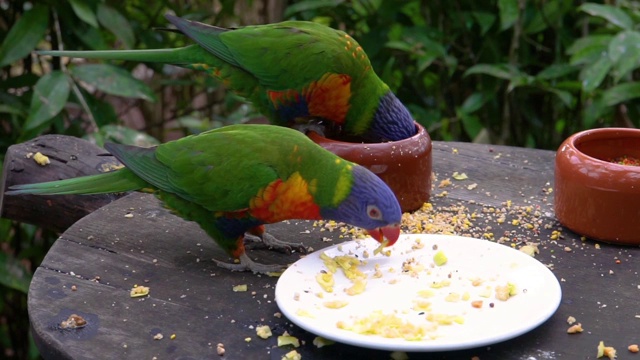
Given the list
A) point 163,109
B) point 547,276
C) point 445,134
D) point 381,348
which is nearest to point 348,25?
point 445,134

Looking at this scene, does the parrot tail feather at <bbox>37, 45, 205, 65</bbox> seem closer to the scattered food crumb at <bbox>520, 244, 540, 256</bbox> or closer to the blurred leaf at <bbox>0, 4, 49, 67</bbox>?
the blurred leaf at <bbox>0, 4, 49, 67</bbox>

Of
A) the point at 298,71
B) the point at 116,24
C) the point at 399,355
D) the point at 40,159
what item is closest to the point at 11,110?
the point at 116,24

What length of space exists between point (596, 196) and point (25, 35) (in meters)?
2.28

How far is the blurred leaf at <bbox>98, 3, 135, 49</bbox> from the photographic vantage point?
337 cm

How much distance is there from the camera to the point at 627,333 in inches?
64.9

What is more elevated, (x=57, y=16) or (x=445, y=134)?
(x=57, y=16)

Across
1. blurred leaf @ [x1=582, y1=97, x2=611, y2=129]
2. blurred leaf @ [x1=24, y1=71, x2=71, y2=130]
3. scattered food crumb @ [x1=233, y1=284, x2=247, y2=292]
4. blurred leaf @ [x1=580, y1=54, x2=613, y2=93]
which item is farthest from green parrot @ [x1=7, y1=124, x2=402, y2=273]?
blurred leaf @ [x1=582, y1=97, x2=611, y2=129]

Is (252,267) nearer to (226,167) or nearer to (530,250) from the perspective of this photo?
(226,167)

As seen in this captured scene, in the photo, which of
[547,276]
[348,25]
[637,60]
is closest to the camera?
[547,276]

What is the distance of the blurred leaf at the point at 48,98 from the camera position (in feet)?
9.64

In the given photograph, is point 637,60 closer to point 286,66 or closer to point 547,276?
point 286,66

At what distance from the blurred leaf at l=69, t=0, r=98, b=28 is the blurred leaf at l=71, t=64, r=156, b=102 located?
0.17 m

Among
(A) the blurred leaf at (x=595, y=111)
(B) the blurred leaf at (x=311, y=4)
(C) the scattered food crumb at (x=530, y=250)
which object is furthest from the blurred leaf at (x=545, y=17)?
(C) the scattered food crumb at (x=530, y=250)

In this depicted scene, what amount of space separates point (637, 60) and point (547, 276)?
1.60 metres
